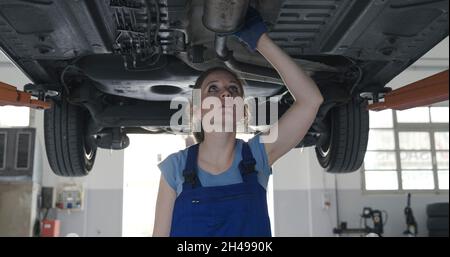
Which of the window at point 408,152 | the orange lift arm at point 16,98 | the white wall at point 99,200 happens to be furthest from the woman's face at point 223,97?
the window at point 408,152

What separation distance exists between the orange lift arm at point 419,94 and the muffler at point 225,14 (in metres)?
0.50

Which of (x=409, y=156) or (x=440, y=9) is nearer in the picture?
(x=440, y=9)

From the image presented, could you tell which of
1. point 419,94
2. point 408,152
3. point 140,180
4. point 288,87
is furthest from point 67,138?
point 408,152

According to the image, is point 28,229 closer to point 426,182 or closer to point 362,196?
point 362,196

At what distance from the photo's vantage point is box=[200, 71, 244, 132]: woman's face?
1162 millimetres

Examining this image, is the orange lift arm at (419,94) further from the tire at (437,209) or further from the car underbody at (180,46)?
the tire at (437,209)

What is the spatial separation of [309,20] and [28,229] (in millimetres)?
5239

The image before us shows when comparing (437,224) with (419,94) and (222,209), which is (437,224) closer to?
(419,94)

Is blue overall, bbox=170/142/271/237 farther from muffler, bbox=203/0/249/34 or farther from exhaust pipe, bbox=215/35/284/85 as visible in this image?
exhaust pipe, bbox=215/35/284/85

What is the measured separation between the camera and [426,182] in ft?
23.8

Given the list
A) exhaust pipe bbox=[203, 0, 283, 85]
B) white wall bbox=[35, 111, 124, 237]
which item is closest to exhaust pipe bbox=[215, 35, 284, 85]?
exhaust pipe bbox=[203, 0, 283, 85]

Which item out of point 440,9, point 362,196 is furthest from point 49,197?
point 440,9

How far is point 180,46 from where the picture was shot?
5.39 feet

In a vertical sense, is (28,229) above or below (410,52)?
below
